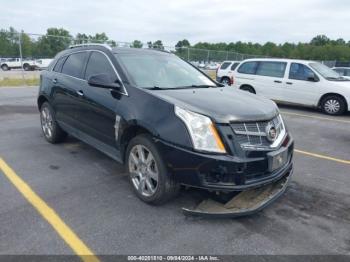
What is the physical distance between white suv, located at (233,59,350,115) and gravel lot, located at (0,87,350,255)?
547 cm

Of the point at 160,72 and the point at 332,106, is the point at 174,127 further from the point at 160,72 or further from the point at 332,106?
the point at 332,106

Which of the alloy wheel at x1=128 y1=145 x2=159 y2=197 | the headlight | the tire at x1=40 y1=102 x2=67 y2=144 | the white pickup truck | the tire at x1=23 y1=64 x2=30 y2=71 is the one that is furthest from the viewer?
the white pickup truck

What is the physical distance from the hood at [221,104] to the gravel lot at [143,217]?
106 cm

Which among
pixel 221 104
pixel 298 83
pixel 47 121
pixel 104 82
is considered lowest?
pixel 47 121

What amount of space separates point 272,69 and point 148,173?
8966 millimetres

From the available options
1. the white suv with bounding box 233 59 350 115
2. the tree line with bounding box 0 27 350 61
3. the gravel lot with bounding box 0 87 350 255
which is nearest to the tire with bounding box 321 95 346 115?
the white suv with bounding box 233 59 350 115

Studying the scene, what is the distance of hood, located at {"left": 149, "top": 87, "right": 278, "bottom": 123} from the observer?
327 centimetres

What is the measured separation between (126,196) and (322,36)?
126175 mm

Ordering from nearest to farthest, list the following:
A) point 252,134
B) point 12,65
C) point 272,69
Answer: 1. point 252,134
2. point 272,69
3. point 12,65

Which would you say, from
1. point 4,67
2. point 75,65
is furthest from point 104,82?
point 4,67

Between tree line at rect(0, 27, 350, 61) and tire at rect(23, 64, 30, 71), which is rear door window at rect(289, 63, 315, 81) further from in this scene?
tire at rect(23, 64, 30, 71)

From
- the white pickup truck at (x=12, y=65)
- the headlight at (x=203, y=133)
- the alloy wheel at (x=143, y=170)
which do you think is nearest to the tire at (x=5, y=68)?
the white pickup truck at (x=12, y=65)

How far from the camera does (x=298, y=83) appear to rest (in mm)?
10695

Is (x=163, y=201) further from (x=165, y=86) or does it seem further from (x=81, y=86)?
(x=81, y=86)
